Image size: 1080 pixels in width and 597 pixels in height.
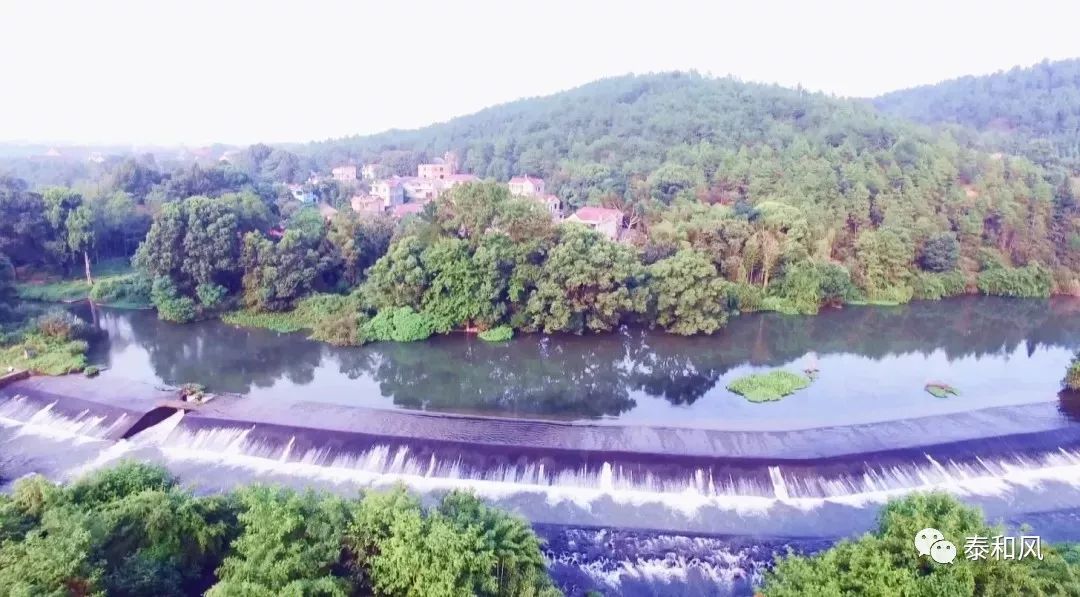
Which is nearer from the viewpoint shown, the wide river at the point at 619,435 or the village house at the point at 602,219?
the wide river at the point at 619,435

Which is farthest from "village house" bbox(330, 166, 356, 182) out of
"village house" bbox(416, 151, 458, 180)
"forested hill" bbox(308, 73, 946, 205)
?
"village house" bbox(416, 151, 458, 180)

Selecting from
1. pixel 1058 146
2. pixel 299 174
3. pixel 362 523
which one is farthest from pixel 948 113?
pixel 362 523

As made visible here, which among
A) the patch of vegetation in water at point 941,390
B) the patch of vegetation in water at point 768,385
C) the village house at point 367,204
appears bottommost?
the patch of vegetation in water at point 941,390

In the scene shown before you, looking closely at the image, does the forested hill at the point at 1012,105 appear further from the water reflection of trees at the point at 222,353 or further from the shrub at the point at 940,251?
the water reflection of trees at the point at 222,353

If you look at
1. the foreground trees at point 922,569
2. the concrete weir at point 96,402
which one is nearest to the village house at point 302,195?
the concrete weir at point 96,402

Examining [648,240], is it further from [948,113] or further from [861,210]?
[948,113]

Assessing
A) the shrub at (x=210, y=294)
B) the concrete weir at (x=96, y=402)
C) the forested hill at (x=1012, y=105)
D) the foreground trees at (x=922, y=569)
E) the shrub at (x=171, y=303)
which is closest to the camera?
the foreground trees at (x=922, y=569)
